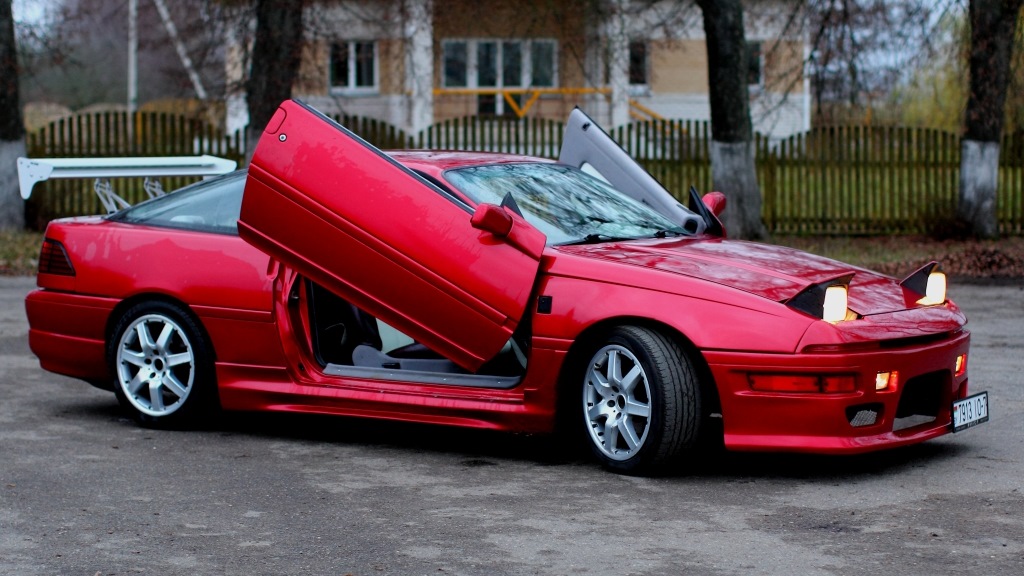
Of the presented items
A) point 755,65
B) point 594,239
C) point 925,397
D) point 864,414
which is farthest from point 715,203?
point 755,65

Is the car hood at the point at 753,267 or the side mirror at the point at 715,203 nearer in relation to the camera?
the car hood at the point at 753,267

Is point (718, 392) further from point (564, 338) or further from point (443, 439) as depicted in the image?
point (443, 439)

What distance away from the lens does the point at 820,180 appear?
20625mm

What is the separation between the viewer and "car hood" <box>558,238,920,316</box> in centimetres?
615

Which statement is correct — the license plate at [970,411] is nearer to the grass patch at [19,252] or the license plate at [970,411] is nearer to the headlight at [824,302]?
the headlight at [824,302]

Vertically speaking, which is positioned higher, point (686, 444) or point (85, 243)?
point (85, 243)

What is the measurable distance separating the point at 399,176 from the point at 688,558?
2.42m

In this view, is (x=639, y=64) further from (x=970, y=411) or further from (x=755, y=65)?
(x=970, y=411)

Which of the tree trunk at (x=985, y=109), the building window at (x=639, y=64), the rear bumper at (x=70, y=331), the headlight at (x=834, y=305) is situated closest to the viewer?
the headlight at (x=834, y=305)

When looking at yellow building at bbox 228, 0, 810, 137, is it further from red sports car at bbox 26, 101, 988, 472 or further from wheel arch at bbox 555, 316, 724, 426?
wheel arch at bbox 555, 316, 724, 426

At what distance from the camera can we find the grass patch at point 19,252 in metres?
16.7

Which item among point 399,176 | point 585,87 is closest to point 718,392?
point 399,176

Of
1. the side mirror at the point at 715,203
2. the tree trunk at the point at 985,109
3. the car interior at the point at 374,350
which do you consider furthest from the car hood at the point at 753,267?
the tree trunk at the point at 985,109

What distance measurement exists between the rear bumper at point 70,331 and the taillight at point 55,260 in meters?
0.12
